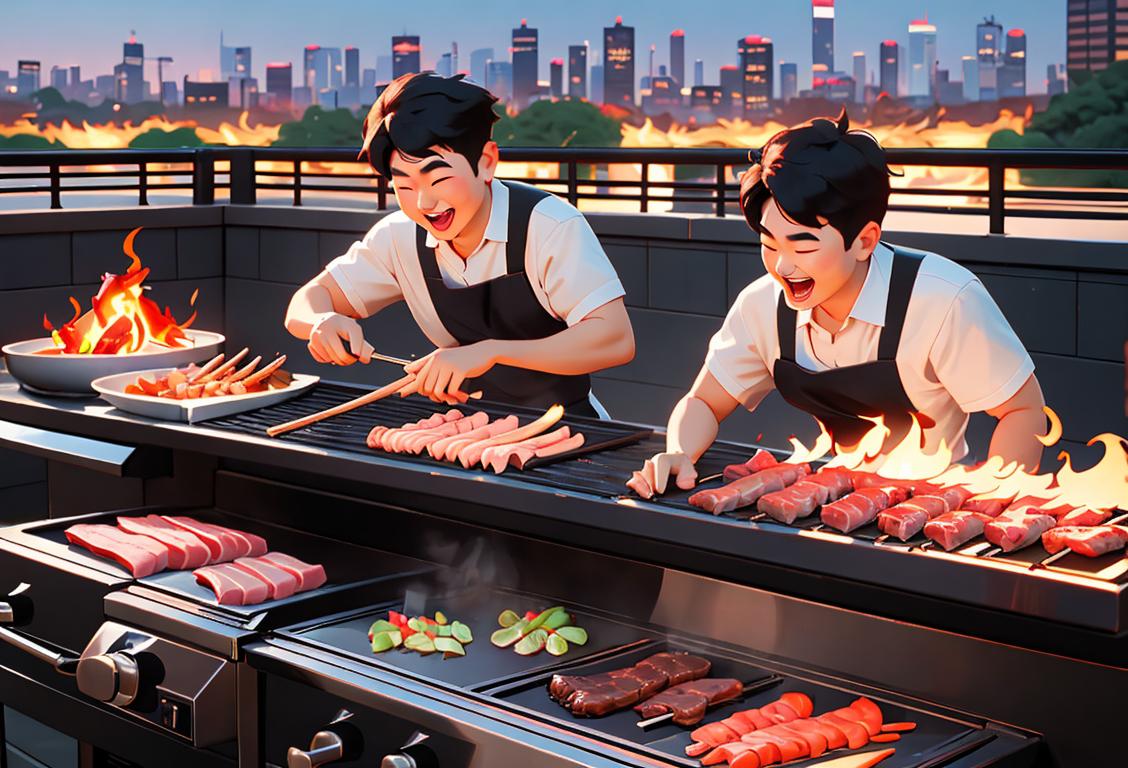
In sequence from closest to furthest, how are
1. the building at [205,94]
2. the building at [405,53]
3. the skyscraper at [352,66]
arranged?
the building at [205,94]
the skyscraper at [352,66]
the building at [405,53]

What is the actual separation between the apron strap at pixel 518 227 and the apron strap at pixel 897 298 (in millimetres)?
1072

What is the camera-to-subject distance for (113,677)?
2.40 metres

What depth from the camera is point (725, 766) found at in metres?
1.81

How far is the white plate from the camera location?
2912 mm

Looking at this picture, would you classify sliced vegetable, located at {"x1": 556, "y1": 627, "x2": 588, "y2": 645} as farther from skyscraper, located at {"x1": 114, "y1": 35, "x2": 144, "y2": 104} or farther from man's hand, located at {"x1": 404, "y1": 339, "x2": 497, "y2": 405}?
skyscraper, located at {"x1": 114, "y1": 35, "x2": 144, "y2": 104}

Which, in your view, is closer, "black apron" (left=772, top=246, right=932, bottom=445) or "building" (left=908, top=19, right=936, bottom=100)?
"black apron" (left=772, top=246, right=932, bottom=445)

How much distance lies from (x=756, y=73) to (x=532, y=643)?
12525mm

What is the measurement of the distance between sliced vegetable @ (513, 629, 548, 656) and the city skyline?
39.5ft

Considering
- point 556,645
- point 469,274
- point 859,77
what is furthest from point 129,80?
point 556,645

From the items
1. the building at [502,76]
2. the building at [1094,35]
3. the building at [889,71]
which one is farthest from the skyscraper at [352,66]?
the building at [1094,35]

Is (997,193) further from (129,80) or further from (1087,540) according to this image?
(129,80)

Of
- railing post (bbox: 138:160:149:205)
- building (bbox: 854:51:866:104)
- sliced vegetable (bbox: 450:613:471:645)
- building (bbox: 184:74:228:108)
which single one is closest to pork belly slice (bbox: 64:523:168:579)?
sliced vegetable (bbox: 450:613:471:645)

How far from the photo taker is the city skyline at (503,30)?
13.7 metres

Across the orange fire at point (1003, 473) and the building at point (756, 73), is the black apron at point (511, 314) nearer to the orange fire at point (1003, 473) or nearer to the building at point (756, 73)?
the orange fire at point (1003, 473)
